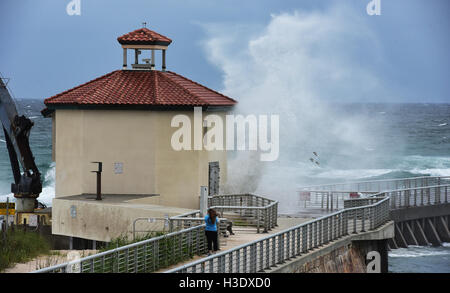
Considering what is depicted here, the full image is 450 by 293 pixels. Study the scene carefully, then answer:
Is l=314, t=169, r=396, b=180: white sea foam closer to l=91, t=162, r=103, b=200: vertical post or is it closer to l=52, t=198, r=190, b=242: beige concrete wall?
l=91, t=162, r=103, b=200: vertical post

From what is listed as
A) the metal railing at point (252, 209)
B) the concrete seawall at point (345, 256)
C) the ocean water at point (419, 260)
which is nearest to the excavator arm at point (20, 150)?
the metal railing at point (252, 209)

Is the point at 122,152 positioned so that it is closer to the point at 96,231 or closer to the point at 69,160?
the point at 69,160

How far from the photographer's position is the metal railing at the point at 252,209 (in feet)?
92.2

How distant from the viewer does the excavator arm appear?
39.4 metres

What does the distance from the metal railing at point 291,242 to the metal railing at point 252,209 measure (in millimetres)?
1762

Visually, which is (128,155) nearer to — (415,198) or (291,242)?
(291,242)

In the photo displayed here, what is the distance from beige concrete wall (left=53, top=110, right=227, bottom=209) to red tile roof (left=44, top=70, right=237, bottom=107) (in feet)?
1.45

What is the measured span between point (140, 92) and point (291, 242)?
1312 cm

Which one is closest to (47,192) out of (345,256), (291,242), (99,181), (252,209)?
(99,181)

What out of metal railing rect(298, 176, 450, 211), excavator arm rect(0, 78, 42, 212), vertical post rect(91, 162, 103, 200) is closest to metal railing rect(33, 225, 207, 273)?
vertical post rect(91, 162, 103, 200)

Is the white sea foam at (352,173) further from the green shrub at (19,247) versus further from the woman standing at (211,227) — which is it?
the woman standing at (211,227)

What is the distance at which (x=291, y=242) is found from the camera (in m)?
23.5
